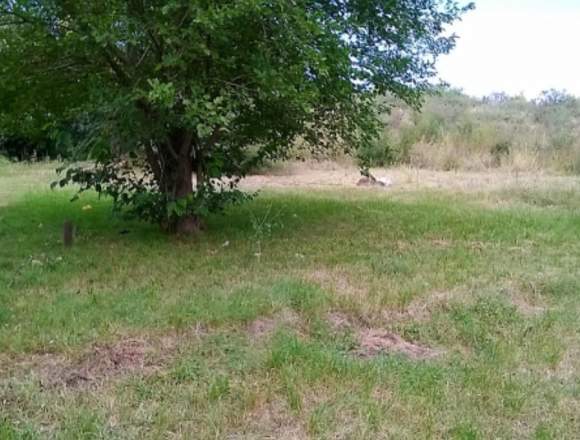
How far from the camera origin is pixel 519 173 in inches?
547

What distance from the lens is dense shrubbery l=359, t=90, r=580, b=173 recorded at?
593 inches

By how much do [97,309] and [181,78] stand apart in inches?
80.7

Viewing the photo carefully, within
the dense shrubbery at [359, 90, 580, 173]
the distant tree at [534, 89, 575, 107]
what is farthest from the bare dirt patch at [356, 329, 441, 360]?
the distant tree at [534, 89, 575, 107]

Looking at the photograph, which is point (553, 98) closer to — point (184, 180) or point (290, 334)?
point (184, 180)

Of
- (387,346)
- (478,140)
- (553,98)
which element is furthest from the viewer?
(553,98)

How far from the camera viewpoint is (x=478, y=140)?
53.5 ft

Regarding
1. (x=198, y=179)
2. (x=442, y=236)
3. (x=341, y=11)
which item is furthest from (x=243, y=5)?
(x=442, y=236)

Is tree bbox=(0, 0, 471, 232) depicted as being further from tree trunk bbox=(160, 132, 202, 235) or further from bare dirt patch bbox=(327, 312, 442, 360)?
bare dirt patch bbox=(327, 312, 442, 360)

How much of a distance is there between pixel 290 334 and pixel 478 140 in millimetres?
13572

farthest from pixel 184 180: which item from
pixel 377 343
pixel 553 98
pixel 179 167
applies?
pixel 553 98

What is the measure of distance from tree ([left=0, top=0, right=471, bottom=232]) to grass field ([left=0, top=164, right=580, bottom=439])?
0.74 metres

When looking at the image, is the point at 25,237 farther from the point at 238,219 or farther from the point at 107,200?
the point at 107,200

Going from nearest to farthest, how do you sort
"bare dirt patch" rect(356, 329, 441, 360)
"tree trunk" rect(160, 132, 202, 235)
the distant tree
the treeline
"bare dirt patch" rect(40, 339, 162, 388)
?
1. "bare dirt patch" rect(40, 339, 162, 388)
2. "bare dirt patch" rect(356, 329, 441, 360)
3. "tree trunk" rect(160, 132, 202, 235)
4. the treeline
5. the distant tree

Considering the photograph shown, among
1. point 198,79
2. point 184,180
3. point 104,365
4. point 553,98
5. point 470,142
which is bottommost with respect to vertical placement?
point 104,365
